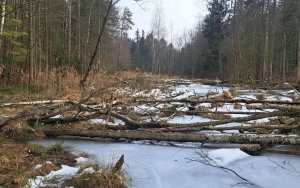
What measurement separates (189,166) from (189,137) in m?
1.02

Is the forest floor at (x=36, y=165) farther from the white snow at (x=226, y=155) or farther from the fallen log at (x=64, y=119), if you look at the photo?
the white snow at (x=226, y=155)

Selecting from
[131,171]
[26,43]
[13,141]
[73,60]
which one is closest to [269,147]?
[131,171]

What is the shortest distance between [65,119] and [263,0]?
2186 cm

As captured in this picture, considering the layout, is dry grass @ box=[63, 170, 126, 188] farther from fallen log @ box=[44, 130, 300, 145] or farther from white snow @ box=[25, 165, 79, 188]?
fallen log @ box=[44, 130, 300, 145]

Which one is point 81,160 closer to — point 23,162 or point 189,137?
point 23,162

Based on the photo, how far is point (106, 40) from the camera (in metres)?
31.7

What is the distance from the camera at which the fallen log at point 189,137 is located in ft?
17.5

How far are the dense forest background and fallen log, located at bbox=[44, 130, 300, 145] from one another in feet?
9.03

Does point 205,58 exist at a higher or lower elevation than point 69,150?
higher

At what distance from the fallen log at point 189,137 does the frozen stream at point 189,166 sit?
0.18 metres

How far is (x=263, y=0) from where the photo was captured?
24.3 meters

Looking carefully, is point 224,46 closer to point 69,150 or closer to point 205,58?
point 205,58

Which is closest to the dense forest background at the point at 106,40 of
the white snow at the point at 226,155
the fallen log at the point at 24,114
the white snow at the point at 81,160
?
the fallen log at the point at 24,114

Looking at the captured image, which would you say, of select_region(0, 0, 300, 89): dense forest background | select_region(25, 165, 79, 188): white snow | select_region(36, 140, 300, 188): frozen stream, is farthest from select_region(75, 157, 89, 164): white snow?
select_region(0, 0, 300, 89): dense forest background
